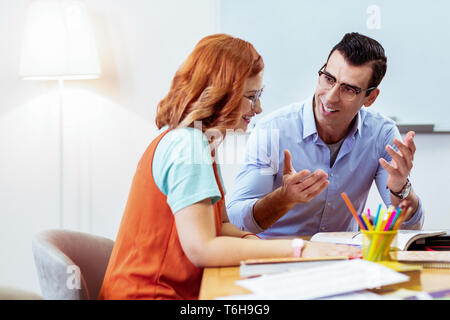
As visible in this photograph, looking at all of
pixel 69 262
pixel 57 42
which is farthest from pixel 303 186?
pixel 57 42

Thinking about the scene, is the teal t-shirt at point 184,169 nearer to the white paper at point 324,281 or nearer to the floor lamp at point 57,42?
the white paper at point 324,281

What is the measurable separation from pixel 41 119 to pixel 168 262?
1.70 m

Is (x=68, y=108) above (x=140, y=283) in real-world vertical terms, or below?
above

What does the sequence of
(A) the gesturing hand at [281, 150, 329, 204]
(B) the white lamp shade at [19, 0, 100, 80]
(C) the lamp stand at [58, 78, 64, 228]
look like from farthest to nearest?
(C) the lamp stand at [58, 78, 64, 228]
(B) the white lamp shade at [19, 0, 100, 80]
(A) the gesturing hand at [281, 150, 329, 204]

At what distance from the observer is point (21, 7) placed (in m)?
2.45

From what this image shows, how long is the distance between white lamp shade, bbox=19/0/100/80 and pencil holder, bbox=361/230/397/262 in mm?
1623

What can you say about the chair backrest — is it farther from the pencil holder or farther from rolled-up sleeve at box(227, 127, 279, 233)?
the pencil holder

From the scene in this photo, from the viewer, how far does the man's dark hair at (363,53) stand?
5.59 ft

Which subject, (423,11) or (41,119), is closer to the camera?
(423,11)

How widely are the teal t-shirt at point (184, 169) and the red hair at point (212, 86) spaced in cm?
5

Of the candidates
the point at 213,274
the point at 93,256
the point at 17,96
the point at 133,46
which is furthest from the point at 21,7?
the point at 213,274

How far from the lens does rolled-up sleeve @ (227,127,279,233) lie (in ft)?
5.29

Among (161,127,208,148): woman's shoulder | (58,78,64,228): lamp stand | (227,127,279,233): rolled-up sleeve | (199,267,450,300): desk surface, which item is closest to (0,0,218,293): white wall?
(58,78,64,228): lamp stand
